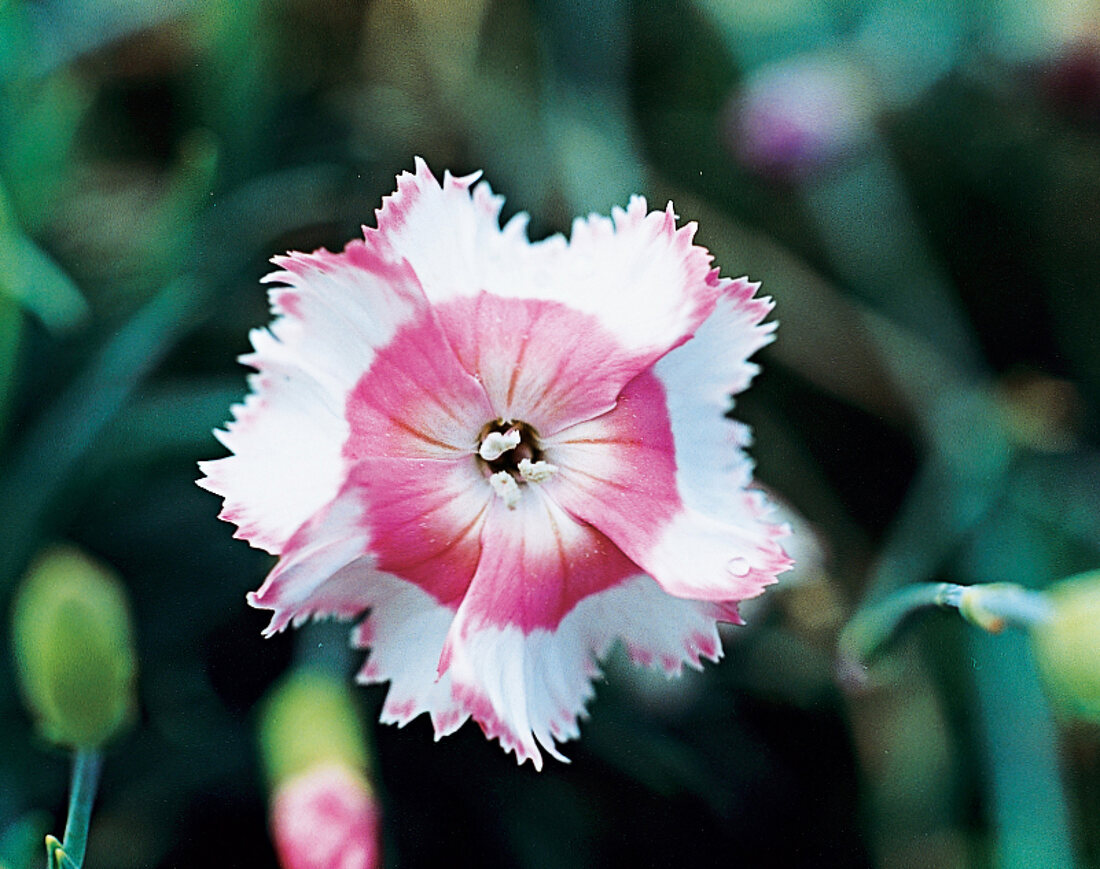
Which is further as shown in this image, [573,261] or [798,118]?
[798,118]

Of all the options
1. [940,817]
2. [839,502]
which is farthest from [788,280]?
[940,817]

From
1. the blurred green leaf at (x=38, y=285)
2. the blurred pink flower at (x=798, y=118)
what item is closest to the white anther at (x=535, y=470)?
the blurred green leaf at (x=38, y=285)

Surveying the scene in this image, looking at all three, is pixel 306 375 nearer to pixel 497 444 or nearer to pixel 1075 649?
pixel 497 444

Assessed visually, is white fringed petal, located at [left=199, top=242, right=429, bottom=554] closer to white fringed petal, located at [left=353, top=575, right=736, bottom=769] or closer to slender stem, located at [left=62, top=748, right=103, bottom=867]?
white fringed petal, located at [left=353, top=575, right=736, bottom=769]

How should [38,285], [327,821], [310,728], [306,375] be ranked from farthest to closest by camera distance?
[38,285] → [310,728] → [327,821] → [306,375]

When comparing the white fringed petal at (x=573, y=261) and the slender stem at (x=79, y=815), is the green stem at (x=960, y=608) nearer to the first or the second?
the white fringed petal at (x=573, y=261)

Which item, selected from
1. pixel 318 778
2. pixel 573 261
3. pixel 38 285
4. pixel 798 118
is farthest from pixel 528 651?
pixel 798 118
